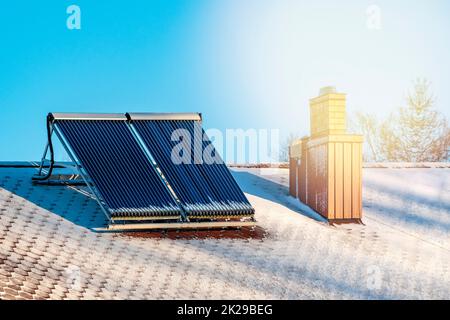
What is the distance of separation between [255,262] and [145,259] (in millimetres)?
1556

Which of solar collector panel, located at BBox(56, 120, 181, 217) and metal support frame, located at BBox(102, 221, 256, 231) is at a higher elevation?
solar collector panel, located at BBox(56, 120, 181, 217)

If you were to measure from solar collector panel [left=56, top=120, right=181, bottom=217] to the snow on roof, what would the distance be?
449 millimetres

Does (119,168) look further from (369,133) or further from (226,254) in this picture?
(369,133)

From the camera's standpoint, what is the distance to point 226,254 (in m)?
11.9

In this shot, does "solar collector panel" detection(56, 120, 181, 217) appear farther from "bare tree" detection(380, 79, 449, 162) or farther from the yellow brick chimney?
"bare tree" detection(380, 79, 449, 162)

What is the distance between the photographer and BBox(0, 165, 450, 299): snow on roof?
413 inches

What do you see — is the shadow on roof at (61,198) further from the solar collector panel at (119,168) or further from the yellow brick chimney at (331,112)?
the yellow brick chimney at (331,112)

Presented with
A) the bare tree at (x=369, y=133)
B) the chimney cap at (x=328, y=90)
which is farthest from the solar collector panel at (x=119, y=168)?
the bare tree at (x=369, y=133)

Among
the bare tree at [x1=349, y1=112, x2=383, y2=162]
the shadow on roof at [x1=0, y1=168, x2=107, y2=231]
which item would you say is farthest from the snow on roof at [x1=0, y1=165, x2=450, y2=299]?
the bare tree at [x1=349, y1=112, x2=383, y2=162]

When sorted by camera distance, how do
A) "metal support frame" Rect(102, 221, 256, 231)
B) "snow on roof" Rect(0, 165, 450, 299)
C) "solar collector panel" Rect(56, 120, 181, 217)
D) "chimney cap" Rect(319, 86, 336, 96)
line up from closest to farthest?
"snow on roof" Rect(0, 165, 450, 299), "metal support frame" Rect(102, 221, 256, 231), "solar collector panel" Rect(56, 120, 181, 217), "chimney cap" Rect(319, 86, 336, 96)
